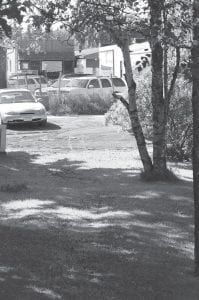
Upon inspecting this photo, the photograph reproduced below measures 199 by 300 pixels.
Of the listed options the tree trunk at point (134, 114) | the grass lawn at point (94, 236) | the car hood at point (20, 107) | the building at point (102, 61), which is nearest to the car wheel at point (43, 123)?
the car hood at point (20, 107)

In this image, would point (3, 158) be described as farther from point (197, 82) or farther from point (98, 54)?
point (98, 54)

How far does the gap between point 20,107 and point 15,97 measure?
112 cm

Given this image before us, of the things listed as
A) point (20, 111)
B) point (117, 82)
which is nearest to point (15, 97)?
point (20, 111)

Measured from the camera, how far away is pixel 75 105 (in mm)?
26719

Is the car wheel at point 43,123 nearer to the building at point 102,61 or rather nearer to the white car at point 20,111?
the white car at point 20,111

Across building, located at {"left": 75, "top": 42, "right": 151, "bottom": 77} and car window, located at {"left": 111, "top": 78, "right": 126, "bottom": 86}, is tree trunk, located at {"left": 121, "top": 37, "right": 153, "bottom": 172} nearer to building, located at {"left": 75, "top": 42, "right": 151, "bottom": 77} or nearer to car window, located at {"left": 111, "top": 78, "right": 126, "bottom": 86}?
car window, located at {"left": 111, "top": 78, "right": 126, "bottom": 86}

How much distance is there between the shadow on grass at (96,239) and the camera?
5316 mm

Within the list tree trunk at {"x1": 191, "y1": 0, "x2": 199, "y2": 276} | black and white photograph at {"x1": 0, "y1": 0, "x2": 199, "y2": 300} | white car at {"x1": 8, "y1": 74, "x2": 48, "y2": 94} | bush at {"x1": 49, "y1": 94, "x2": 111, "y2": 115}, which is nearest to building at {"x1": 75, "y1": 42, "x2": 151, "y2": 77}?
white car at {"x1": 8, "y1": 74, "x2": 48, "y2": 94}

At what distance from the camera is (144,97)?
55.4 feet

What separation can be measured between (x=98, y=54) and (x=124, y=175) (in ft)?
154

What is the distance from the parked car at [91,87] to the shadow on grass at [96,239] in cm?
1620

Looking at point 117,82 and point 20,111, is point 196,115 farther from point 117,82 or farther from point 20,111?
point 117,82

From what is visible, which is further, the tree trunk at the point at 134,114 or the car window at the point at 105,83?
the car window at the point at 105,83

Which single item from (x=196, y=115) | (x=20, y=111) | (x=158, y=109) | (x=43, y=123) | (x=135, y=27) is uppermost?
(x=135, y=27)
